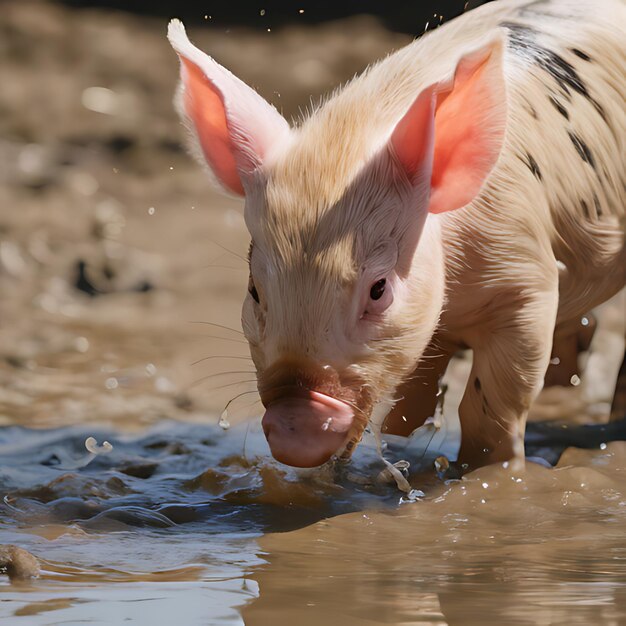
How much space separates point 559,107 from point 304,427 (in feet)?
5.23

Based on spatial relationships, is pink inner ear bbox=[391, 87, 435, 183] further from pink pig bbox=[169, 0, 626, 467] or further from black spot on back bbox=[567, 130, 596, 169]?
black spot on back bbox=[567, 130, 596, 169]

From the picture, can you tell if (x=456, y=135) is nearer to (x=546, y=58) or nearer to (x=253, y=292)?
(x=253, y=292)

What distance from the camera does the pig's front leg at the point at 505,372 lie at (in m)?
4.14

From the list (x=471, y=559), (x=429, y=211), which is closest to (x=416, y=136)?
(x=429, y=211)

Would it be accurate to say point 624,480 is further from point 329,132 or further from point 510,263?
point 329,132

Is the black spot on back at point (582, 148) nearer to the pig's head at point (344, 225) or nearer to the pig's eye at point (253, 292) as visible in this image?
the pig's head at point (344, 225)

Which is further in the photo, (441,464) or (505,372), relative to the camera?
(441,464)

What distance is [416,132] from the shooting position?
11.6ft

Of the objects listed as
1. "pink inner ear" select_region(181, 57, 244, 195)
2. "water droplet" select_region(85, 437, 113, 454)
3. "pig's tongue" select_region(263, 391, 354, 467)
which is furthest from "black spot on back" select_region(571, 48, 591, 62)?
"water droplet" select_region(85, 437, 113, 454)

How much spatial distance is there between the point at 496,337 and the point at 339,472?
71cm

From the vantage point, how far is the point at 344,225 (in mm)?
3514

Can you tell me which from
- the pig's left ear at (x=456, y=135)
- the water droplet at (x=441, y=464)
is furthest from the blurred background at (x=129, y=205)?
the pig's left ear at (x=456, y=135)

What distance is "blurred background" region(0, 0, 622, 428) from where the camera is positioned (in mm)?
6113

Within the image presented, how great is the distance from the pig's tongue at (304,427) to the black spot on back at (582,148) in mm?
1422
